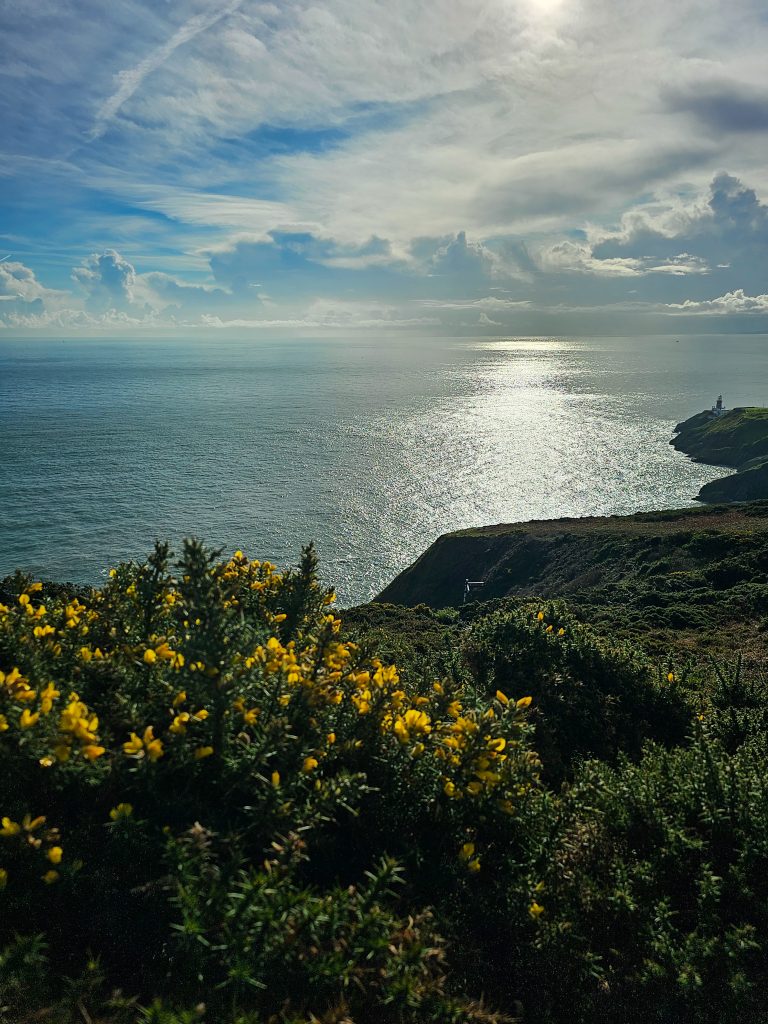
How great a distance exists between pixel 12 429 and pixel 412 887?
11662 cm

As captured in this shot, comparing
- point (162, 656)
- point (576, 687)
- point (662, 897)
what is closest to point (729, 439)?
point (576, 687)

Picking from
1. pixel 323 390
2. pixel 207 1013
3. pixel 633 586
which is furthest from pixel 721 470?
pixel 323 390

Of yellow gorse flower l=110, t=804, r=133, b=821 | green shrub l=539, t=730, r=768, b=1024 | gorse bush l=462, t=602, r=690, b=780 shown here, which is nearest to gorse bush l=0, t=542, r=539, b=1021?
yellow gorse flower l=110, t=804, r=133, b=821

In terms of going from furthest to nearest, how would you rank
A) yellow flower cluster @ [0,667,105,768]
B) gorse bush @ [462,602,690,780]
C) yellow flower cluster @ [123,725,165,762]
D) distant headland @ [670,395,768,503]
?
distant headland @ [670,395,768,503] < gorse bush @ [462,602,690,780] < yellow flower cluster @ [123,725,165,762] < yellow flower cluster @ [0,667,105,768]

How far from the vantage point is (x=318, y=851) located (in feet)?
15.1

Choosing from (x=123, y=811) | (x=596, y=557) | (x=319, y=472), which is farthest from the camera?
(x=319, y=472)

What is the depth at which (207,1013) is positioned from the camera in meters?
3.49

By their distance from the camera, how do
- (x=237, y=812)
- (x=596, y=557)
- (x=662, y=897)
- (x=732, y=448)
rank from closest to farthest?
(x=237, y=812) < (x=662, y=897) < (x=596, y=557) < (x=732, y=448)

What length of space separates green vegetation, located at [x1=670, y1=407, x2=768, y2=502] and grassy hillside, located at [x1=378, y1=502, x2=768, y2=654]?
78.5 feet

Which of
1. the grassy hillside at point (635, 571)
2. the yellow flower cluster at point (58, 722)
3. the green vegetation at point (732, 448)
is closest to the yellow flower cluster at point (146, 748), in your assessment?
the yellow flower cluster at point (58, 722)

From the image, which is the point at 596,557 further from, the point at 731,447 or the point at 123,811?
the point at 731,447

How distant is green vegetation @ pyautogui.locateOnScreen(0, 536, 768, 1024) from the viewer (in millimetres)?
3664

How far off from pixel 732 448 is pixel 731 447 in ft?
1.62

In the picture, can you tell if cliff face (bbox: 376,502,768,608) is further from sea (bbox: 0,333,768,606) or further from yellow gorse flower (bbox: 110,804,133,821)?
yellow gorse flower (bbox: 110,804,133,821)
